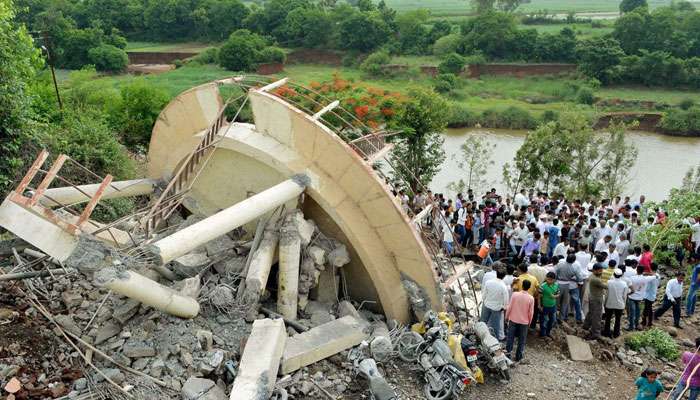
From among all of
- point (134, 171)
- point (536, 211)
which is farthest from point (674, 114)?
point (134, 171)

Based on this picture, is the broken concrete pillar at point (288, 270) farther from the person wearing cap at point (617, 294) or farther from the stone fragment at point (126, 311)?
the person wearing cap at point (617, 294)

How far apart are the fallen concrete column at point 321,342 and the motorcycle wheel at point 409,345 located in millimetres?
494

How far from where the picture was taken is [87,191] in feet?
32.0

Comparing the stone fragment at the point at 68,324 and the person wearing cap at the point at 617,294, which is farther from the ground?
the stone fragment at the point at 68,324

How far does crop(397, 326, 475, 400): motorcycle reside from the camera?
7793 mm

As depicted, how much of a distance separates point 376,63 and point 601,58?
14.5 metres

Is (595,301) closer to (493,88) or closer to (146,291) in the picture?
(146,291)

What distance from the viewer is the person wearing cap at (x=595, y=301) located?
9361mm

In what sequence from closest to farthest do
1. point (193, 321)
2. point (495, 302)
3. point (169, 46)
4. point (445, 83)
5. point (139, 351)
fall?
1. point (139, 351)
2. point (193, 321)
3. point (495, 302)
4. point (445, 83)
5. point (169, 46)

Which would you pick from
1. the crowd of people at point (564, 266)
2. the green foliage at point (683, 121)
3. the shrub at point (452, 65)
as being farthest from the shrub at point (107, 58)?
the crowd of people at point (564, 266)

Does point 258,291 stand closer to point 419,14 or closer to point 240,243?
point 240,243

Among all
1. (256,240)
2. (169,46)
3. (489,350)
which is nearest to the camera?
(489,350)

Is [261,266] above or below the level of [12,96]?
below

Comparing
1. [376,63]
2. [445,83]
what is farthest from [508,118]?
[376,63]
